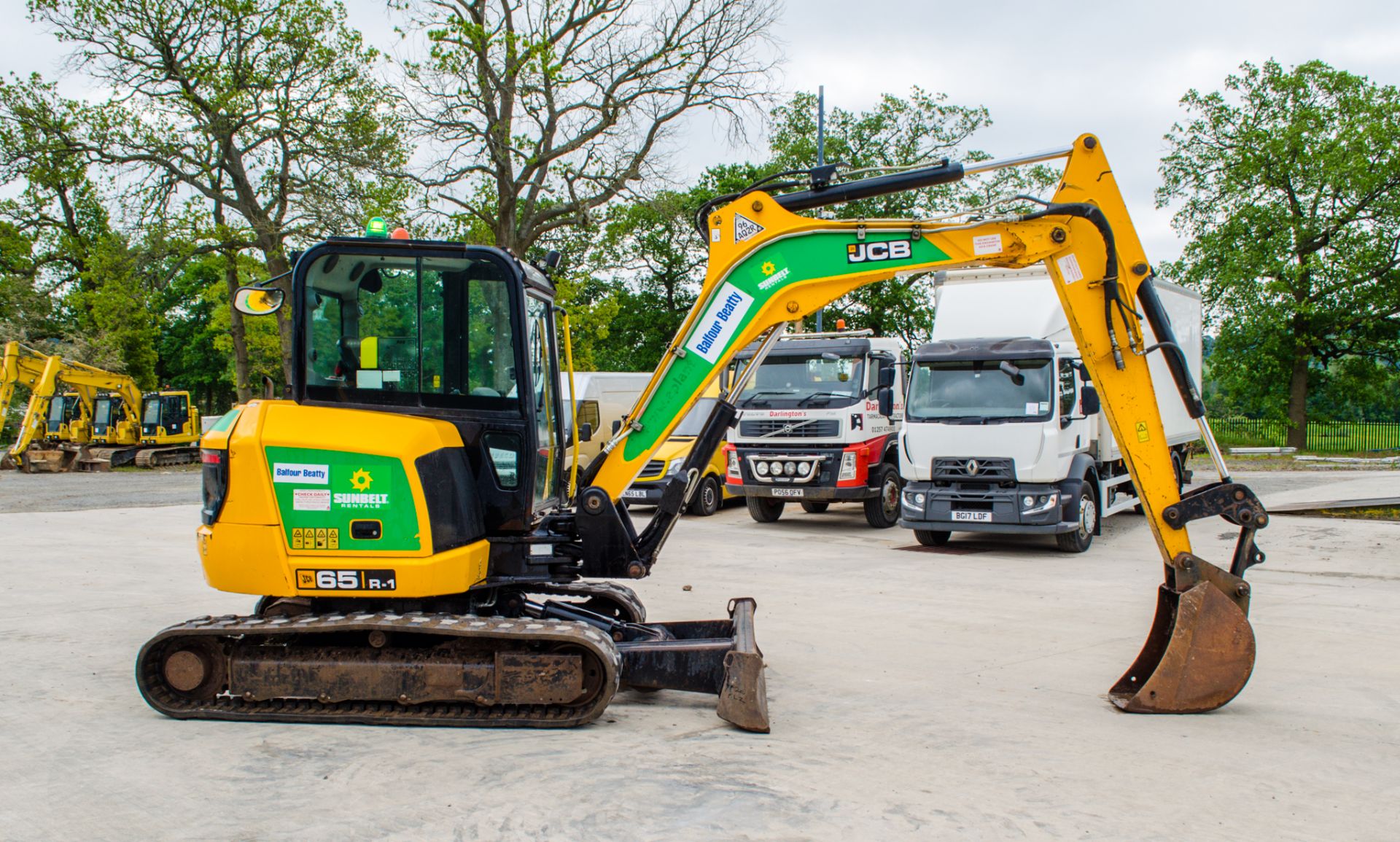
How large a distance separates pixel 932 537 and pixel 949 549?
14.0 inches

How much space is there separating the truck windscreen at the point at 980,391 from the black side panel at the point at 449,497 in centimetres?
824

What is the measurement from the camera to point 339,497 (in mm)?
5629

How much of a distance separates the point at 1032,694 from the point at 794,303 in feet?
9.10

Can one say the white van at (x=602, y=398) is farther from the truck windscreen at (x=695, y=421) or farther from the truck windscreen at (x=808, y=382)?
the truck windscreen at (x=808, y=382)

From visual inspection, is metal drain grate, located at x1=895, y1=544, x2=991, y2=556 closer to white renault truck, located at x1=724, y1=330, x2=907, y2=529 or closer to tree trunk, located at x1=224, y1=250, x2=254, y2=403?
white renault truck, located at x1=724, y1=330, x2=907, y2=529

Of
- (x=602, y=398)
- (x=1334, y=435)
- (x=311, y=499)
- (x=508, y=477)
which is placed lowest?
(x=311, y=499)

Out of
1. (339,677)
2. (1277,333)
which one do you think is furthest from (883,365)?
(1277,333)

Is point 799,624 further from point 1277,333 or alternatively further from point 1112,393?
point 1277,333

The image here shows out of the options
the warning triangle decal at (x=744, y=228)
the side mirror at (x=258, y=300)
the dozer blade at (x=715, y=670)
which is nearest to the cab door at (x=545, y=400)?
the dozer blade at (x=715, y=670)

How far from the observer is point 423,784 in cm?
472

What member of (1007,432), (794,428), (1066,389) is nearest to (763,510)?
(794,428)

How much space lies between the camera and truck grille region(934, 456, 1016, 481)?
494 inches

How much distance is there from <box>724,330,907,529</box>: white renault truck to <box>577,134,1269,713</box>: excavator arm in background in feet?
28.6

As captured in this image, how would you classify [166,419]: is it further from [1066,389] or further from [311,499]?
[311,499]
